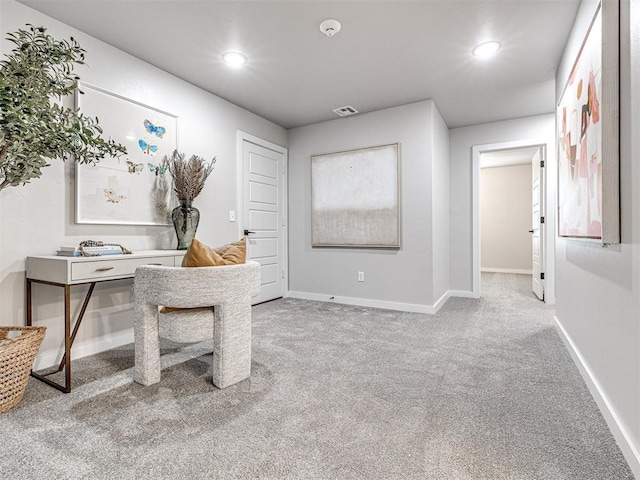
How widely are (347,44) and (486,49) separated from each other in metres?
1.13

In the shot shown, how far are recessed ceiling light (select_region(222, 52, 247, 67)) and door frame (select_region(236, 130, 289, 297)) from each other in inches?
39.1

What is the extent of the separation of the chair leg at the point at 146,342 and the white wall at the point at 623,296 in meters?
2.21

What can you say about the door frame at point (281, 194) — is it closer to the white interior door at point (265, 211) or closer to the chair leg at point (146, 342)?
the white interior door at point (265, 211)

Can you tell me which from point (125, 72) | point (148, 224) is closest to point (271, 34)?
point (125, 72)

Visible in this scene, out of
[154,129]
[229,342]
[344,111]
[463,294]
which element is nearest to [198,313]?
[229,342]

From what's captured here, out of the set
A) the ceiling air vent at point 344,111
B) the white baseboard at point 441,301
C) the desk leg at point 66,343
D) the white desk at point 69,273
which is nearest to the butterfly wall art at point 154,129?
the white desk at point 69,273

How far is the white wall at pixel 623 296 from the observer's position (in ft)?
4.21

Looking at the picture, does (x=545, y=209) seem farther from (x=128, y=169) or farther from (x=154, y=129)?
(x=128, y=169)

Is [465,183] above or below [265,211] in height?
above

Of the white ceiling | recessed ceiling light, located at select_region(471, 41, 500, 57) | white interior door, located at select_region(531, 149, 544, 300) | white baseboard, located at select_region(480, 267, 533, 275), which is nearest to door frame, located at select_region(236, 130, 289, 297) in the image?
the white ceiling

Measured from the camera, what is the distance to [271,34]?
2539 millimetres

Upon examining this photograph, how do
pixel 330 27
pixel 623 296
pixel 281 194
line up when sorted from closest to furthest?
pixel 623 296
pixel 330 27
pixel 281 194

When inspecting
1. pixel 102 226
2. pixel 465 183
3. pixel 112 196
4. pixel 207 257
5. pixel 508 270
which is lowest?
pixel 508 270

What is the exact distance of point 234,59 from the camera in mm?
2895
